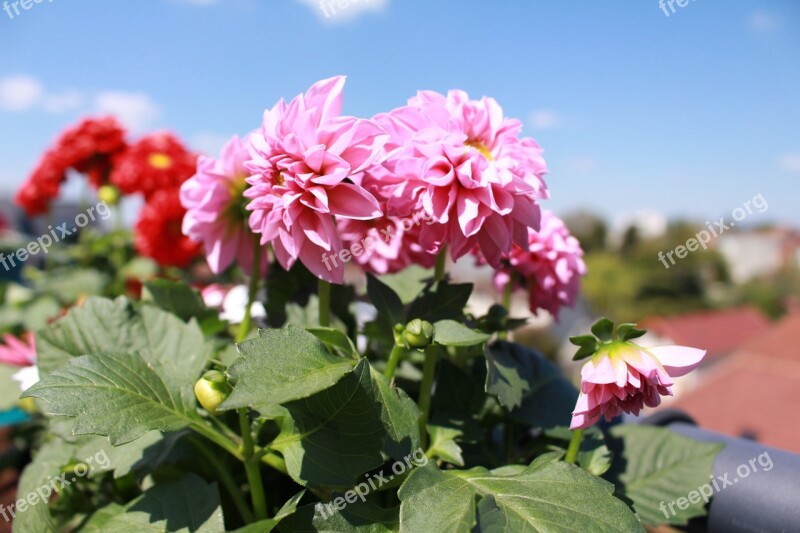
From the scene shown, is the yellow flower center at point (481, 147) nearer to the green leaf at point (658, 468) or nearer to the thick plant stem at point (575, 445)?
the thick plant stem at point (575, 445)

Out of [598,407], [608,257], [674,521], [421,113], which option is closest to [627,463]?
[674,521]

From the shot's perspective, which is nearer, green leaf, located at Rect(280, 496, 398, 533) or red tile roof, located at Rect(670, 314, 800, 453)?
green leaf, located at Rect(280, 496, 398, 533)

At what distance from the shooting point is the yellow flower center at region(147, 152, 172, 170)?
4.98 feet

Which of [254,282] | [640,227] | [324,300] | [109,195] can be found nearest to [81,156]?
[109,195]

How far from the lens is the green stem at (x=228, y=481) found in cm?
57

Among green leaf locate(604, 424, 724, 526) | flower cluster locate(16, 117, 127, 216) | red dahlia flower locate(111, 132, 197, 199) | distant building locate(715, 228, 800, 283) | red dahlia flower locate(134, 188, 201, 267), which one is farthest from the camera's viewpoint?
distant building locate(715, 228, 800, 283)

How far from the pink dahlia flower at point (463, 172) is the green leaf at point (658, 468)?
292 mm

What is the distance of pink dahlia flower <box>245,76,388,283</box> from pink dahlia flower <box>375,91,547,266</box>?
0.11 ft

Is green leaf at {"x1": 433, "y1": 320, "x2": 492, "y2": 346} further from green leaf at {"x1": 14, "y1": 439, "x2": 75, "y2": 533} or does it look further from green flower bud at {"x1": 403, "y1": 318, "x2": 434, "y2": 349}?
green leaf at {"x1": 14, "y1": 439, "x2": 75, "y2": 533}

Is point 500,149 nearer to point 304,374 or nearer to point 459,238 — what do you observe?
point 459,238

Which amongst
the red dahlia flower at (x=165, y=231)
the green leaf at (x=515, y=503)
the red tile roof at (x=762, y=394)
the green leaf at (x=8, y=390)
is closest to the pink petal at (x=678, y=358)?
the green leaf at (x=515, y=503)

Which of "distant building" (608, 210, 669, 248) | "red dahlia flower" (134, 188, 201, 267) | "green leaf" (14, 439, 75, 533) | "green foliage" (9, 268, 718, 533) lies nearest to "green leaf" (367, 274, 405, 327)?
"green foliage" (9, 268, 718, 533)

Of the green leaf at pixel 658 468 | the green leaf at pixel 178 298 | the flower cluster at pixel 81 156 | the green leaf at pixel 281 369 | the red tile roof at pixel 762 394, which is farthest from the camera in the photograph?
the red tile roof at pixel 762 394

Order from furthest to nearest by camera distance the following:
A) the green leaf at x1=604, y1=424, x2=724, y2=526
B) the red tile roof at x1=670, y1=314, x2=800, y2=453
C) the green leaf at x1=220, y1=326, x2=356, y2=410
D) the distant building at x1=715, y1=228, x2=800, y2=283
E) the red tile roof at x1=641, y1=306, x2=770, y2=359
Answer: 1. the distant building at x1=715, y1=228, x2=800, y2=283
2. the red tile roof at x1=641, y1=306, x2=770, y2=359
3. the red tile roof at x1=670, y1=314, x2=800, y2=453
4. the green leaf at x1=604, y1=424, x2=724, y2=526
5. the green leaf at x1=220, y1=326, x2=356, y2=410
